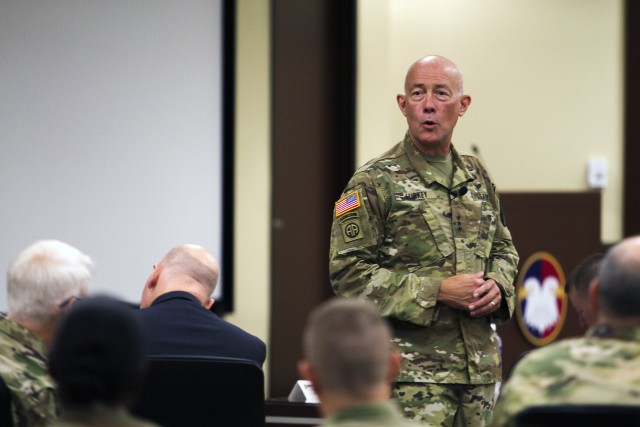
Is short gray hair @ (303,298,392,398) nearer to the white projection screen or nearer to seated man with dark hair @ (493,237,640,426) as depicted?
seated man with dark hair @ (493,237,640,426)

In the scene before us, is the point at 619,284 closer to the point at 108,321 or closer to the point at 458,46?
the point at 108,321

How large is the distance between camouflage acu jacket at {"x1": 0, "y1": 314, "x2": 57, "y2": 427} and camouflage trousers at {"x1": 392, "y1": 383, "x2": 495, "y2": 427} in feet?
3.70

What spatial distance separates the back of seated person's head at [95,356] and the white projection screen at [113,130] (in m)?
3.53

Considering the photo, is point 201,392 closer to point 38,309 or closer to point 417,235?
point 38,309

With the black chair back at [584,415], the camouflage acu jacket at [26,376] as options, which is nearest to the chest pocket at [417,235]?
the camouflage acu jacket at [26,376]

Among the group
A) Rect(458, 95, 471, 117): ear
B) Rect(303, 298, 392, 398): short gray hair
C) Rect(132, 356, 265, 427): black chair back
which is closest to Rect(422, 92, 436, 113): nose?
Rect(458, 95, 471, 117): ear

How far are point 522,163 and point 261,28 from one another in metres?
1.91

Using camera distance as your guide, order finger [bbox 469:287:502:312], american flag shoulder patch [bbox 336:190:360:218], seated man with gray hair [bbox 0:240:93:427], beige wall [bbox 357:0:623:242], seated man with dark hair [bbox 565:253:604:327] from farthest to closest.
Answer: beige wall [bbox 357:0:623:242], american flag shoulder patch [bbox 336:190:360:218], finger [bbox 469:287:502:312], seated man with dark hair [bbox 565:253:604:327], seated man with gray hair [bbox 0:240:93:427]

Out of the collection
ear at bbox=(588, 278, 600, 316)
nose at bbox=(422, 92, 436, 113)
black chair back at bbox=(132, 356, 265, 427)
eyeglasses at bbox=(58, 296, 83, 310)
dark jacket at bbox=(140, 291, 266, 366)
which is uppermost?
nose at bbox=(422, 92, 436, 113)

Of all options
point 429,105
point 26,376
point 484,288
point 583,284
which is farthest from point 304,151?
point 26,376

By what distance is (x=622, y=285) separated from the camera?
207 centimetres

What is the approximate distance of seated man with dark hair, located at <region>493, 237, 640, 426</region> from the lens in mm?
1979

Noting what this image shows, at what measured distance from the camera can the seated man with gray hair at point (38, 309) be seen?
2.25 m

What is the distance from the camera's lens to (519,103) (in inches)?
267
